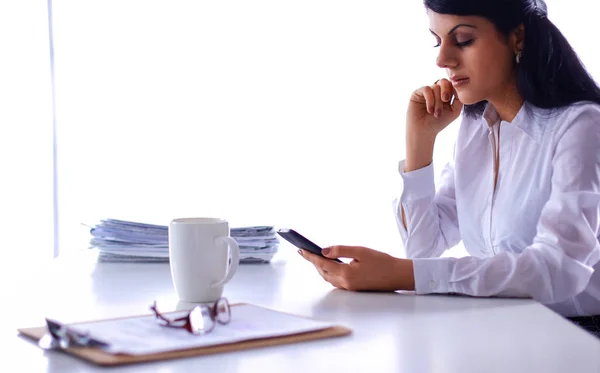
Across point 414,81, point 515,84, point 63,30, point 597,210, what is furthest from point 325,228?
point 597,210

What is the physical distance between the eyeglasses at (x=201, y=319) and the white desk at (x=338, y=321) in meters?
0.09

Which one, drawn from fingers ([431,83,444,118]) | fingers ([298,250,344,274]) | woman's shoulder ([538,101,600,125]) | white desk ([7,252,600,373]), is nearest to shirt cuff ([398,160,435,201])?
fingers ([431,83,444,118])

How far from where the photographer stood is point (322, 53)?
3375mm

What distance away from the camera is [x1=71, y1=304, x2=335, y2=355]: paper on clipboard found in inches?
35.4

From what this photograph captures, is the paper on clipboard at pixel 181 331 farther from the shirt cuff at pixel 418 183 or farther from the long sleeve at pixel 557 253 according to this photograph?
the shirt cuff at pixel 418 183

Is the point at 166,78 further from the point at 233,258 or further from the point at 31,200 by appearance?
the point at 233,258

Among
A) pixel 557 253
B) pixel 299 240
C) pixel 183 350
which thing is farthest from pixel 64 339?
pixel 557 253

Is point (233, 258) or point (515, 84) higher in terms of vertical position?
point (515, 84)

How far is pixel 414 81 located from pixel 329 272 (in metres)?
2.15

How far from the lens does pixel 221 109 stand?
133 inches

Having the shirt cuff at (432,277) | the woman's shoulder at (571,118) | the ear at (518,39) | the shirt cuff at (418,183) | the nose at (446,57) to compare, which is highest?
the ear at (518,39)

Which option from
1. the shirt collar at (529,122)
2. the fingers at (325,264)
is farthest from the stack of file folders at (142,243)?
the shirt collar at (529,122)

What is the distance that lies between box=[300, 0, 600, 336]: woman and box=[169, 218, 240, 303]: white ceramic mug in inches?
8.6

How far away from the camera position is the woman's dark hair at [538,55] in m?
1.74
